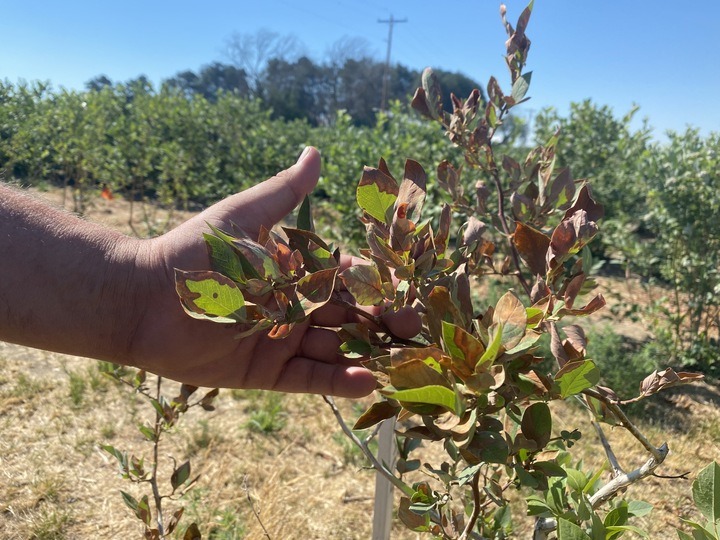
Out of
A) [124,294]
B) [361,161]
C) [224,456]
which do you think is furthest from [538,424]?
[361,161]

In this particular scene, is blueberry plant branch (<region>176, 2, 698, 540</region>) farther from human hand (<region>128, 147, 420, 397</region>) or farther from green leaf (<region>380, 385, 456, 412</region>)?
human hand (<region>128, 147, 420, 397</region>)

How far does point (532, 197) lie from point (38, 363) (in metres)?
3.89

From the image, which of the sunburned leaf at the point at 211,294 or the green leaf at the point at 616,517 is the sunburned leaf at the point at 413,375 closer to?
the sunburned leaf at the point at 211,294

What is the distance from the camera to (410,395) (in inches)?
19.1

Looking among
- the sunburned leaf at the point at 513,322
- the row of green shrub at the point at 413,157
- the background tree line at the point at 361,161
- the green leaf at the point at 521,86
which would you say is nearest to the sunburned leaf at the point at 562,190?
the green leaf at the point at 521,86

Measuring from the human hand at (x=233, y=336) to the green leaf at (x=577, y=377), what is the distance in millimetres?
591

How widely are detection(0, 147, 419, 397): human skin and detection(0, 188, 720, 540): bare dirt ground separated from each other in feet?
2.76

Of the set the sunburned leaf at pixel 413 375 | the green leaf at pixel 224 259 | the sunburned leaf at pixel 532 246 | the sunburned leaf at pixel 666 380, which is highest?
the sunburned leaf at pixel 532 246

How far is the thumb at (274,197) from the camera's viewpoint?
1.29m

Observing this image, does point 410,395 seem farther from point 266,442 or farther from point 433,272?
point 266,442

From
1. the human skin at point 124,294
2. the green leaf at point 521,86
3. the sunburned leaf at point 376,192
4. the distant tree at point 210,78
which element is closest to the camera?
the sunburned leaf at point 376,192

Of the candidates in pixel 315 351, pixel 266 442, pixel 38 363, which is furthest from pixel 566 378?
pixel 38 363

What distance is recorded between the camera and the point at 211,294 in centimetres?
59

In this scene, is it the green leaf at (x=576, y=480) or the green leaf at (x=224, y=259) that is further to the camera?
the green leaf at (x=576, y=480)
